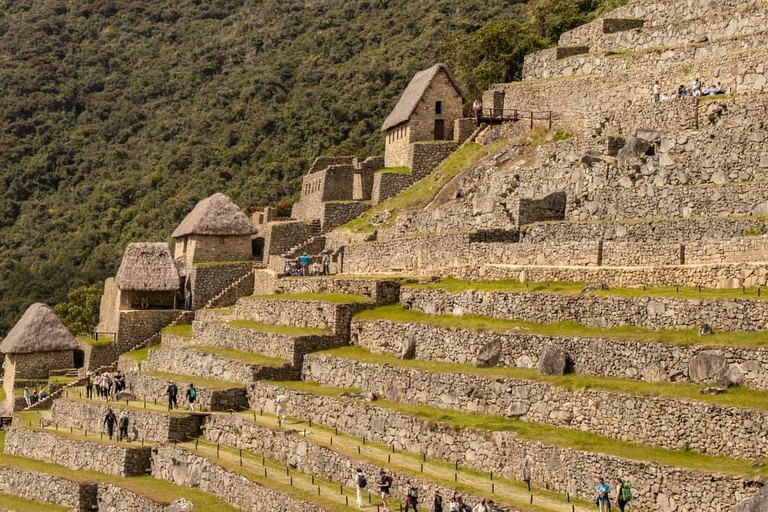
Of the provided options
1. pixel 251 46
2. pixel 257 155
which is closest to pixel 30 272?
pixel 257 155

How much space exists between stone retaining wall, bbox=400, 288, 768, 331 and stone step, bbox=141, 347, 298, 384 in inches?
165

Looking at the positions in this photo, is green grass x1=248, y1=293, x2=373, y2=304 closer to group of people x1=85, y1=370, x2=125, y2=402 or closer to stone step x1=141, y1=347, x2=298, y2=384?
stone step x1=141, y1=347, x2=298, y2=384

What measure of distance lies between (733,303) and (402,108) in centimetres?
2807

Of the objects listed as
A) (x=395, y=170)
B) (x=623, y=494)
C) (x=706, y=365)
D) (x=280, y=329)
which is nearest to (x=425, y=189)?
(x=395, y=170)

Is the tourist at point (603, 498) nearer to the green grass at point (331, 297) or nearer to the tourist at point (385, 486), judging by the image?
the tourist at point (385, 486)

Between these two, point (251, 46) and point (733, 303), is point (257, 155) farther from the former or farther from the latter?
point (733, 303)

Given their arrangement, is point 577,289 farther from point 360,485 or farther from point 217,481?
point 217,481

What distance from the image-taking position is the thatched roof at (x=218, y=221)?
170 feet

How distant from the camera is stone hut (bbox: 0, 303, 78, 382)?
163ft

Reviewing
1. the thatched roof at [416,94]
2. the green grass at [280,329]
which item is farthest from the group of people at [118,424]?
the thatched roof at [416,94]

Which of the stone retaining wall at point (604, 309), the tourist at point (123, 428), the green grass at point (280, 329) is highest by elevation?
the stone retaining wall at point (604, 309)

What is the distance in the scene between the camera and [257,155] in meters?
84.2

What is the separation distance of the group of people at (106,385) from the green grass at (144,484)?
360 cm

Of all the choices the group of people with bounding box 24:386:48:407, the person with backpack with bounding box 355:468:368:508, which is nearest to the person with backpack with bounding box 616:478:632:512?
the person with backpack with bounding box 355:468:368:508
